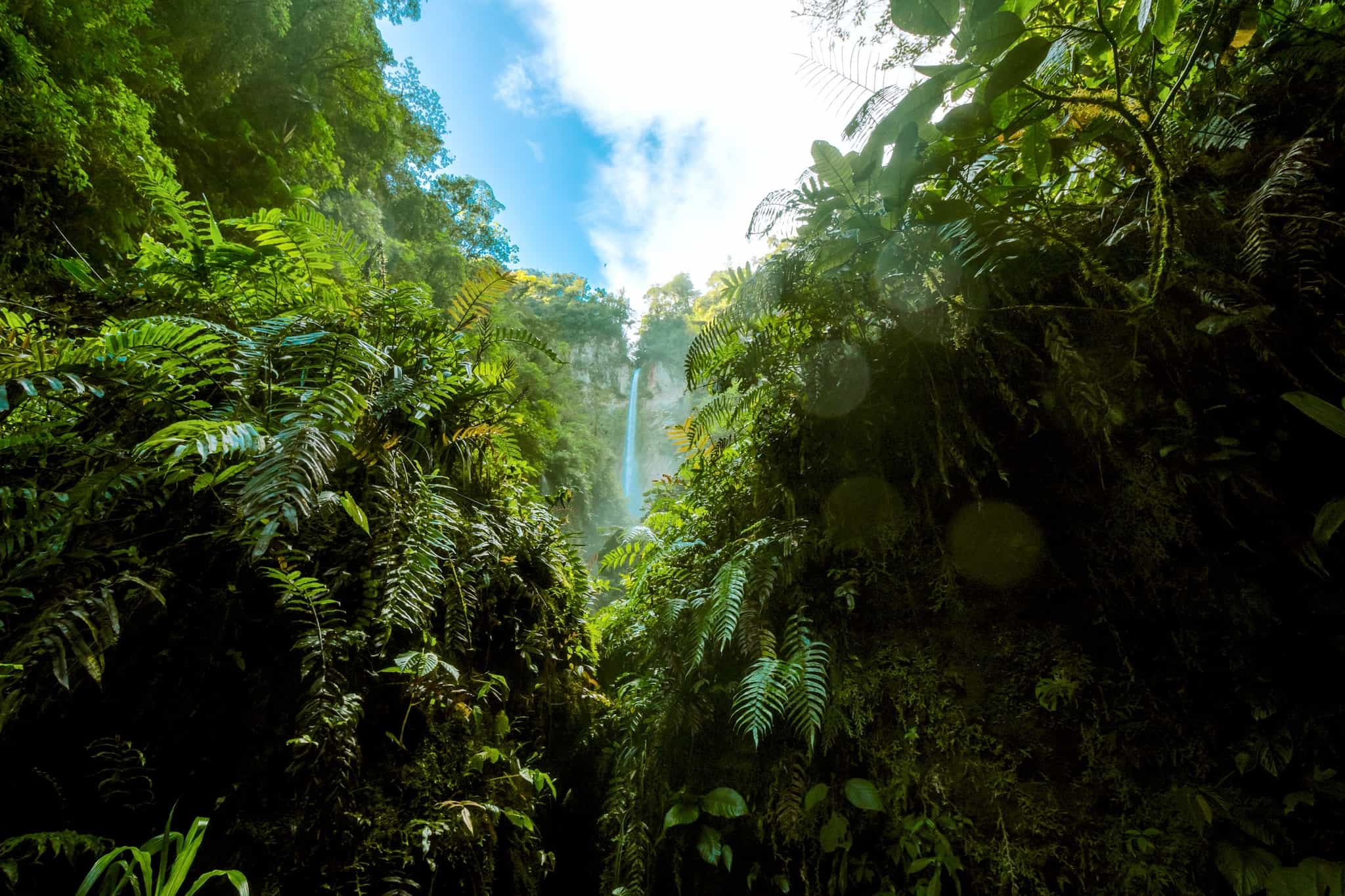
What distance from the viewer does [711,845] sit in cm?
164

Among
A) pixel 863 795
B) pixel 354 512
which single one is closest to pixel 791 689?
pixel 863 795

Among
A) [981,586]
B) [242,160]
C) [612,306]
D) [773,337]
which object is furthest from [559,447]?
[612,306]

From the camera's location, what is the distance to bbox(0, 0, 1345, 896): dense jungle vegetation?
1.15 m

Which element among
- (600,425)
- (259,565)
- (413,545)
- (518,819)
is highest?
(600,425)

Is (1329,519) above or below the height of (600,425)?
below

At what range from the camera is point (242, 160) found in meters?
4.28

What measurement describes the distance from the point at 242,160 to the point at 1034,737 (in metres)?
6.75

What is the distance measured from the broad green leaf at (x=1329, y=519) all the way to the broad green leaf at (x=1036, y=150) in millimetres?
1231

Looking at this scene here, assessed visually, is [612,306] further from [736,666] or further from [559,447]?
[736,666]

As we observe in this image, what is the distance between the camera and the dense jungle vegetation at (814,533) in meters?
1.15

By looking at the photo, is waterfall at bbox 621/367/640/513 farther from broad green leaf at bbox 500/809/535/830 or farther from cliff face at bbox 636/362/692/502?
broad green leaf at bbox 500/809/535/830

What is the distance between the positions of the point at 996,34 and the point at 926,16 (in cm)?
22

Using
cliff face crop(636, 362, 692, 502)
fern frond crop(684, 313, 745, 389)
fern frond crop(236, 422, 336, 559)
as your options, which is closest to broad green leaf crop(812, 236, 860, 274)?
fern frond crop(684, 313, 745, 389)

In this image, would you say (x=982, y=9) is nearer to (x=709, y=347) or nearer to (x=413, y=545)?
(x=709, y=347)
